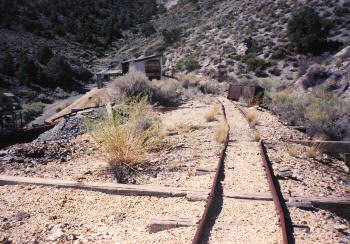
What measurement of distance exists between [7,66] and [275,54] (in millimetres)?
39265

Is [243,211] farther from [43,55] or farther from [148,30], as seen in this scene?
[148,30]

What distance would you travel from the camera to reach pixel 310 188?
4.75m

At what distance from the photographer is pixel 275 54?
32.7 metres

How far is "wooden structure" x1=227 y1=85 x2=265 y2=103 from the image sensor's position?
16.5 meters

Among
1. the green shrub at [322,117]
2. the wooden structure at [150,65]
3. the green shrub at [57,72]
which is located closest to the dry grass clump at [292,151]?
the green shrub at [322,117]

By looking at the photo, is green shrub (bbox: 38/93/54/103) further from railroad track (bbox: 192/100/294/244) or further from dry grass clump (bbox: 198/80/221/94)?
railroad track (bbox: 192/100/294/244)

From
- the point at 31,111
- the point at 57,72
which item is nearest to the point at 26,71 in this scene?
the point at 57,72

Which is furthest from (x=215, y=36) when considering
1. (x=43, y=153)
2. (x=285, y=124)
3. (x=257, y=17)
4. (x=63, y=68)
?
(x=43, y=153)

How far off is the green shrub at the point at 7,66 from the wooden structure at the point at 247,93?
3710 cm

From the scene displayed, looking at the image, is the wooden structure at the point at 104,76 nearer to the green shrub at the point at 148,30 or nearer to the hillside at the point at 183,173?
the hillside at the point at 183,173

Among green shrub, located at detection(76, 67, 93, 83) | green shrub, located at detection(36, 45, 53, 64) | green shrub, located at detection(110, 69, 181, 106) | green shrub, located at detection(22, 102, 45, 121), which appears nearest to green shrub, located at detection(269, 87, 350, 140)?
green shrub, located at detection(110, 69, 181, 106)

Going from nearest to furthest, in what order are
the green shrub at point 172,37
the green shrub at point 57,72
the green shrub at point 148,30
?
the green shrub at point 57,72 < the green shrub at point 172,37 < the green shrub at point 148,30

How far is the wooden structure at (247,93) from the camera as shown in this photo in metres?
16.5

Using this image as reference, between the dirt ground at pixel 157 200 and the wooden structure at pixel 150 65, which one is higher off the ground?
the wooden structure at pixel 150 65
